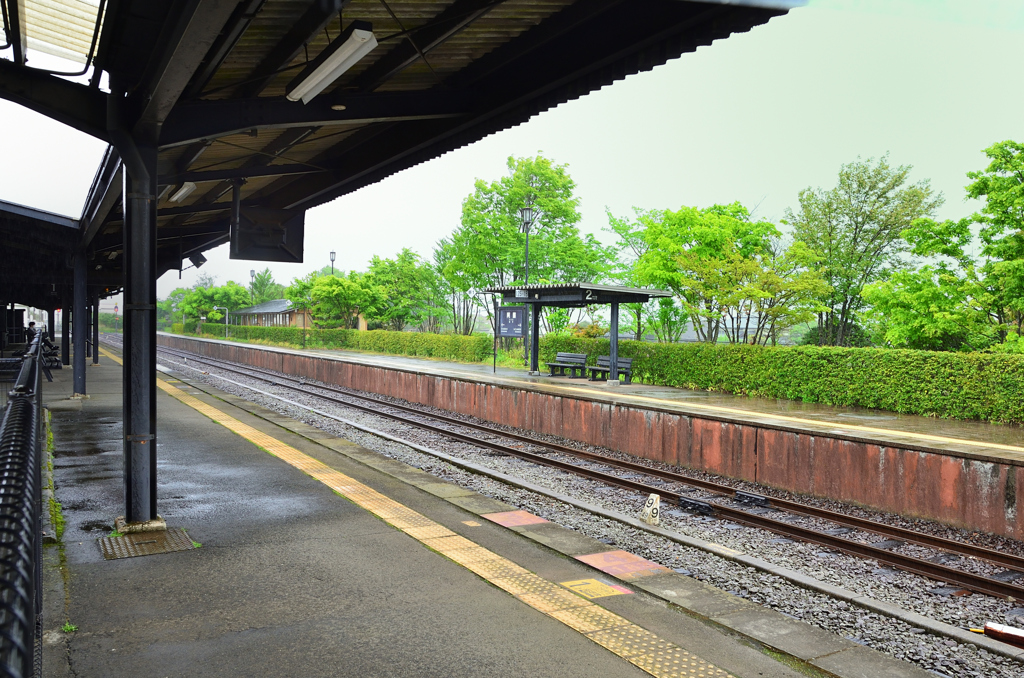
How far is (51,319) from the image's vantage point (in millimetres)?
39062

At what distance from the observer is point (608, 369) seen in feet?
76.1

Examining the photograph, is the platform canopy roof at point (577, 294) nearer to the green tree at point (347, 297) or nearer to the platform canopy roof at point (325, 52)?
the platform canopy roof at point (325, 52)

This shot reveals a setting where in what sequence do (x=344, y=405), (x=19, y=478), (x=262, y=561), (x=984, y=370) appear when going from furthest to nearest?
(x=344, y=405), (x=984, y=370), (x=262, y=561), (x=19, y=478)

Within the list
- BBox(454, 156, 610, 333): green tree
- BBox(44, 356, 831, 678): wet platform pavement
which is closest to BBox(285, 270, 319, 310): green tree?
BBox(454, 156, 610, 333): green tree

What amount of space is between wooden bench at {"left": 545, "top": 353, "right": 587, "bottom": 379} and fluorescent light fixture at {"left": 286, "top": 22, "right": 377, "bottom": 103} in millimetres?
19045

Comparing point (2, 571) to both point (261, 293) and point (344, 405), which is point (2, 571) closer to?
point (344, 405)

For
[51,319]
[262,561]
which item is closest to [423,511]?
[262,561]

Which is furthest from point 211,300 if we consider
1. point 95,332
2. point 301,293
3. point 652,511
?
point 652,511

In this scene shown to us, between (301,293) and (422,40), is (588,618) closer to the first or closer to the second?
(422,40)

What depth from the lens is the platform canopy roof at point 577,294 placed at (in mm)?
21578

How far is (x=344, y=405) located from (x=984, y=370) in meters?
15.2

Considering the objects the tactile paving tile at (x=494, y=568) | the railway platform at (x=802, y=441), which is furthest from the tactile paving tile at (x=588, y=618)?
the railway platform at (x=802, y=441)

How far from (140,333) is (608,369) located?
710 inches

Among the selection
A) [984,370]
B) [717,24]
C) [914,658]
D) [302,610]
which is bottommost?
[914,658]
